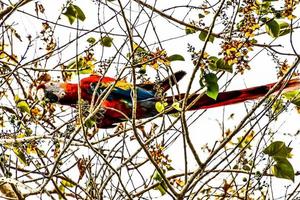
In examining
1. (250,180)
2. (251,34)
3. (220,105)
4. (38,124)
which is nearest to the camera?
(251,34)

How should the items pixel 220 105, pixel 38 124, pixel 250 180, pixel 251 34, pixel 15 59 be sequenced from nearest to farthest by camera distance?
pixel 251 34 < pixel 250 180 < pixel 220 105 < pixel 38 124 < pixel 15 59

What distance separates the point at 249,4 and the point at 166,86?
757 millimetres

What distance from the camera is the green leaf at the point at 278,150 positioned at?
2250mm

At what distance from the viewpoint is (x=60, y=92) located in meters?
3.19

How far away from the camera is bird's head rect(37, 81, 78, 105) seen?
3.18 meters

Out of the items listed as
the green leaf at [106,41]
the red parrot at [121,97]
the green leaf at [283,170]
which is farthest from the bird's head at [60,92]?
the green leaf at [283,170]

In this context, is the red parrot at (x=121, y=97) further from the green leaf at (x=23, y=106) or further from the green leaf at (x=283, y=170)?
the green leaf at (x=283, y=170)

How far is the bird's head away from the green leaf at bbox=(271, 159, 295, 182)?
1382mm

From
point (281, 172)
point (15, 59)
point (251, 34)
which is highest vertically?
point (15, 59)

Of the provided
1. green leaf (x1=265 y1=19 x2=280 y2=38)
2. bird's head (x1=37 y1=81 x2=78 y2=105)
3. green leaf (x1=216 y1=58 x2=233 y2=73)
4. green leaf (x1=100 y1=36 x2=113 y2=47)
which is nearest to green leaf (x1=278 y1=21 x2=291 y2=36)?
green leaf (x1=265 y1=19 x2=280 y2=38)

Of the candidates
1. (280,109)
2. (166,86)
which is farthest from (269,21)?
(166,86)

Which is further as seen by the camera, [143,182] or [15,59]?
[15,59]

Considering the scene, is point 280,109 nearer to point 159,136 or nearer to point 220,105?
point 220,105

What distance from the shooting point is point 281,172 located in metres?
2.26
